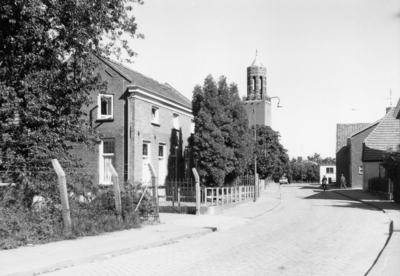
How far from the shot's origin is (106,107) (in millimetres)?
23891

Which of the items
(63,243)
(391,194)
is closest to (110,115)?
(63,243)

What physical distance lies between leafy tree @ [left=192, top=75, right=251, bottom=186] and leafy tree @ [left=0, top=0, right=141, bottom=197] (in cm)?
693

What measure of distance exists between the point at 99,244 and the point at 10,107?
22.3 ft

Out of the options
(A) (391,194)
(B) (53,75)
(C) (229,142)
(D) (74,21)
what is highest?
(D) (74,21)

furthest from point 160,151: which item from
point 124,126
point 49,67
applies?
point 49,67

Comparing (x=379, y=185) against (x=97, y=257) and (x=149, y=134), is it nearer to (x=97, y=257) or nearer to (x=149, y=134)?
(x=149, y=134)

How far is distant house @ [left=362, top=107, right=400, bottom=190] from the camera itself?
4066 centimetres

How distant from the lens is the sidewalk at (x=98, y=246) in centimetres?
846

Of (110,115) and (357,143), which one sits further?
(357,143)

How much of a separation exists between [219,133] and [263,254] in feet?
44.1

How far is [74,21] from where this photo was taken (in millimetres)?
15625

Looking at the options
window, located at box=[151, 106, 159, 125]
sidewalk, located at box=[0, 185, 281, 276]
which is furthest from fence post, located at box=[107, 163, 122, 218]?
window, located at box=[151, 106, 159, 125]

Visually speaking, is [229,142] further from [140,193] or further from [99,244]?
[99,244]

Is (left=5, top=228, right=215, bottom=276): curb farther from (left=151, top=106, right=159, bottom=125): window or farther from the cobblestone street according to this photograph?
A: (left=151, top=106, right=159, bottom=125): window
